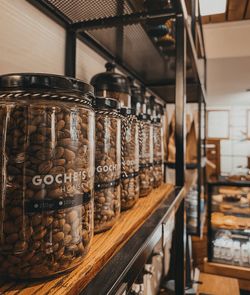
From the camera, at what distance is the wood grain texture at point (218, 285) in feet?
7.57

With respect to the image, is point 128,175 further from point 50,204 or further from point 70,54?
point 70,54

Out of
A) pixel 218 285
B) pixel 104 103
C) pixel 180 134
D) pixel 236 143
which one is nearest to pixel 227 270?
pixel 218 285

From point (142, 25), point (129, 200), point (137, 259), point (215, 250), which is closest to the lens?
point (137, 259)

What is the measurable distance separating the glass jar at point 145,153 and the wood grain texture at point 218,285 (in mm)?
2072

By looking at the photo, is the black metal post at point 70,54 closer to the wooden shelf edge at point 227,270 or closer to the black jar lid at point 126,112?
the black jar lid at point 126,112

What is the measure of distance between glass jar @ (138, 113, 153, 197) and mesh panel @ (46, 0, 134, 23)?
35 centimetres

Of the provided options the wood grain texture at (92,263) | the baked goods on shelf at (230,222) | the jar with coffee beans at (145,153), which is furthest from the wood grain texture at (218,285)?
the wood grain texture at (92,263)

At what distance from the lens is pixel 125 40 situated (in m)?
0.98

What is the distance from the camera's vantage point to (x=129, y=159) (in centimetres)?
54

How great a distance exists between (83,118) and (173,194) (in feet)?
1.57

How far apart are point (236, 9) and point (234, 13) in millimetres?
120

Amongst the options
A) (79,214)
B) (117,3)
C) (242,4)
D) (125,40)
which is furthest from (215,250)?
(79,214)

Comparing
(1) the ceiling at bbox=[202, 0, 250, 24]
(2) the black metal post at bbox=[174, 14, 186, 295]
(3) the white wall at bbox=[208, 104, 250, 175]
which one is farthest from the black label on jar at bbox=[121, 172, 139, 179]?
(3) the white wall at bbox=[208, 104, 250, 175]

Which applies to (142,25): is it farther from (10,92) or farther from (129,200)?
(10,92)
